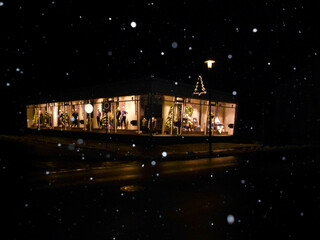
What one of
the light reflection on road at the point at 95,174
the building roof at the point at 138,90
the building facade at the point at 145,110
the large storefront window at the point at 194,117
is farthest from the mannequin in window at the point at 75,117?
the light reflection on road at the point at 95,174

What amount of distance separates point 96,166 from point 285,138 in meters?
22.6

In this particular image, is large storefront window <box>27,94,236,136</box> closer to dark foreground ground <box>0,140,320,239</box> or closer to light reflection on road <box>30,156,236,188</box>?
light reflection on road <box>30,156,236,188</box>

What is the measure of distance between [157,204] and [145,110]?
18042 millimetres

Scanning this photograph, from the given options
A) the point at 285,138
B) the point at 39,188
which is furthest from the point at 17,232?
the point at 285,138

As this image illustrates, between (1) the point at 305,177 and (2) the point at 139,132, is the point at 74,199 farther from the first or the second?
(2) the point at 139,132

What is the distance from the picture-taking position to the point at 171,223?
5852 millimetres

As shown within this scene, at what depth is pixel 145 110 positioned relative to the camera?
24969 millimetres

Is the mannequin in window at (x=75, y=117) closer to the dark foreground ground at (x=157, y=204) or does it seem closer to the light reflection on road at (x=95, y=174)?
the light reflection on road at (x=95, y=174)

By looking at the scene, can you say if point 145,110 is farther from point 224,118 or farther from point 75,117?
point 224,118

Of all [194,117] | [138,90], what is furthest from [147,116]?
[194,117]

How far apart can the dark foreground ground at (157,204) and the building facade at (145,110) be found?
9.12 metres

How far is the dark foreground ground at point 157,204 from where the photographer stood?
544cm

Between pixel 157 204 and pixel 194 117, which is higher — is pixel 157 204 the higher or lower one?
the lower one

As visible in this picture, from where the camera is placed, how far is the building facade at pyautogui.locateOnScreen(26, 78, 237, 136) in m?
24.7
